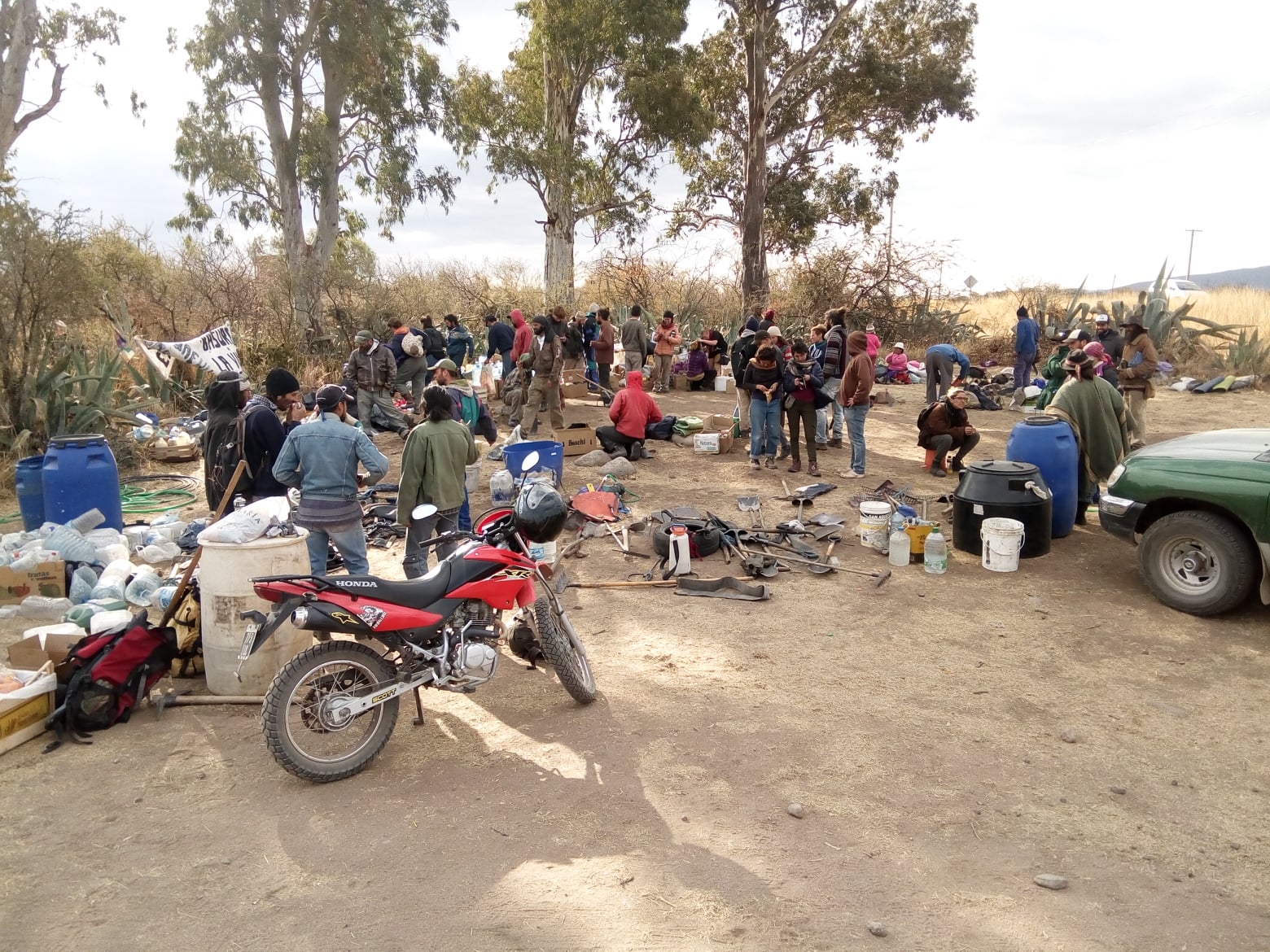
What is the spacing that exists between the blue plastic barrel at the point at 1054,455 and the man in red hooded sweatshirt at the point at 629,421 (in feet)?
15.7

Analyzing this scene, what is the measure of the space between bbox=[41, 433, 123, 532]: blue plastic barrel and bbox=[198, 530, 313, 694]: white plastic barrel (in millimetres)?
3566

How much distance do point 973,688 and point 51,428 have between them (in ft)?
34.6

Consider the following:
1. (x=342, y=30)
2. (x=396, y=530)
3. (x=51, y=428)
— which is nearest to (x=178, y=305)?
(x=342, y=30)

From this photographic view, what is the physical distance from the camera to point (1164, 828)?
12.3 feet

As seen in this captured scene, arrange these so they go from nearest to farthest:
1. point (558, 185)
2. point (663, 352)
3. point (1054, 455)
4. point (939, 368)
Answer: point (1054, 455) < point (939, 368) < point (663, 352) < point (558, 185)

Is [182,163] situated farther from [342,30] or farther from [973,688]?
[973,688]

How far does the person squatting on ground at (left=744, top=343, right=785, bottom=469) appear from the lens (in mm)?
10422

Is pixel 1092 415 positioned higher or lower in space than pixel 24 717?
higher

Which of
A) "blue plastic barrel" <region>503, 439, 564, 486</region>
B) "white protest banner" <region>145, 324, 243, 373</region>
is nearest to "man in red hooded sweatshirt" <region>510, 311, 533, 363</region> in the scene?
"white protest banner" <region>145, 324, 243, 373</region>

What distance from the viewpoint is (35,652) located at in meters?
5.12

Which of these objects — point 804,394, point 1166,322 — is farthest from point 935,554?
point 1166,322

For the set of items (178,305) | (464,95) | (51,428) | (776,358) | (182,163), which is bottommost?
(51,428)

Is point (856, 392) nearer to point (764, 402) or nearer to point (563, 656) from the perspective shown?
point (764, 402)

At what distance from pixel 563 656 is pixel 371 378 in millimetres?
9293
